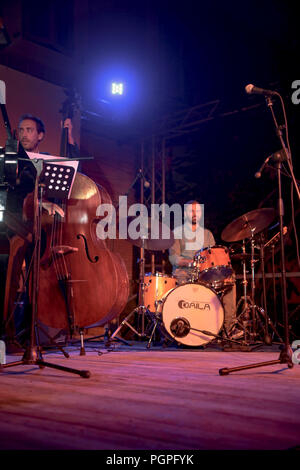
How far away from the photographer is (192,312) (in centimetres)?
443

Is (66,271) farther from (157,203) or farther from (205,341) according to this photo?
(157,203)

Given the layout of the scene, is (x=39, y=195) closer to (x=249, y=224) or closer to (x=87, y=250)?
(x=87, y=250)

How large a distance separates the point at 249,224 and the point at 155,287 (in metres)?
1.30

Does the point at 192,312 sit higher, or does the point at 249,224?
the point at 249,224

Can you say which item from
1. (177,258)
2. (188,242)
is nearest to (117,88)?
(188,242)

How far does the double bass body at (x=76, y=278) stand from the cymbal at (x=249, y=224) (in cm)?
164

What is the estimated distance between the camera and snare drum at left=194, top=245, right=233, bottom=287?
4480 millimetres

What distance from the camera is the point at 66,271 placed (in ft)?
10.8

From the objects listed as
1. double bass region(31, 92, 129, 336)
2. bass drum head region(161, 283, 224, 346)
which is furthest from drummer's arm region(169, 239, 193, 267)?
double bass region(31, 92, 129, 336)

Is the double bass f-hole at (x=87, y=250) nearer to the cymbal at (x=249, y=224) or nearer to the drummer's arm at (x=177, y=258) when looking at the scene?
the cymbal at (x=249, y=224)

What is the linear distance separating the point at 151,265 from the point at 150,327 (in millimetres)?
1343

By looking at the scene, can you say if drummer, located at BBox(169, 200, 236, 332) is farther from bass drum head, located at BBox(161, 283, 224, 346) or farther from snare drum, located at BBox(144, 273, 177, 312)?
bass drum head, located at BBox(161, 283, 224, 346)

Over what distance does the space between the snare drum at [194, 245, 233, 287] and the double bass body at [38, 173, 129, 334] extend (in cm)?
139
